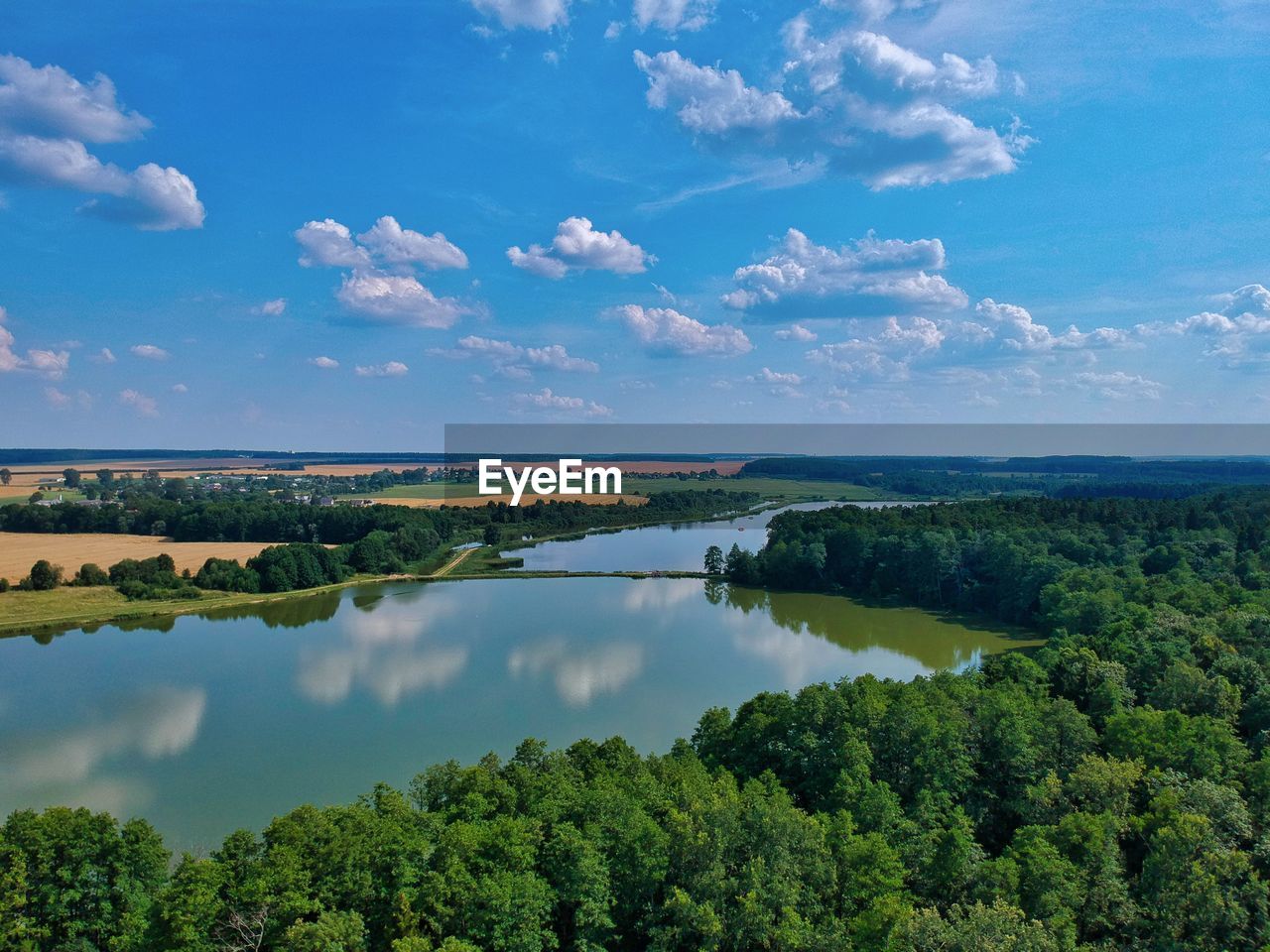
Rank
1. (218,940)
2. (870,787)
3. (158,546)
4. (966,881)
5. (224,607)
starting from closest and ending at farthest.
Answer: (218,940), (966,881), (870,787), (224,607), (158,546)

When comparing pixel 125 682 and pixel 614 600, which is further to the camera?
pixel 614 600

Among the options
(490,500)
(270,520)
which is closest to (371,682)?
(270,520)

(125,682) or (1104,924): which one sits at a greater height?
(1104,924)

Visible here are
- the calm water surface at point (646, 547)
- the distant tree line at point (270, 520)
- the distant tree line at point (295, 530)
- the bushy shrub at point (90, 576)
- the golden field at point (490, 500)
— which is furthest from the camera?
the golden field at point (490, 500)

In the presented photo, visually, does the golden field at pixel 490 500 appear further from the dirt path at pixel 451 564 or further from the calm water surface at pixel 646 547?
the dirt path at pixel 451 564

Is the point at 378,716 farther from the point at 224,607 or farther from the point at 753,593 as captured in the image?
the point at 753,593

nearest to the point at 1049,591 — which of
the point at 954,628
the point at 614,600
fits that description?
the point at 954,628

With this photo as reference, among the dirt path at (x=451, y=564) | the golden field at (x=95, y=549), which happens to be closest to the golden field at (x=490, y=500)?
the dirt path at (x=451, y=564)

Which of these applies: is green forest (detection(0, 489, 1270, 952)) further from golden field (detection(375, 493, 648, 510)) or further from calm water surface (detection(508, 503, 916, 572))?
golden field (detection(375, 493, 648, 510))
